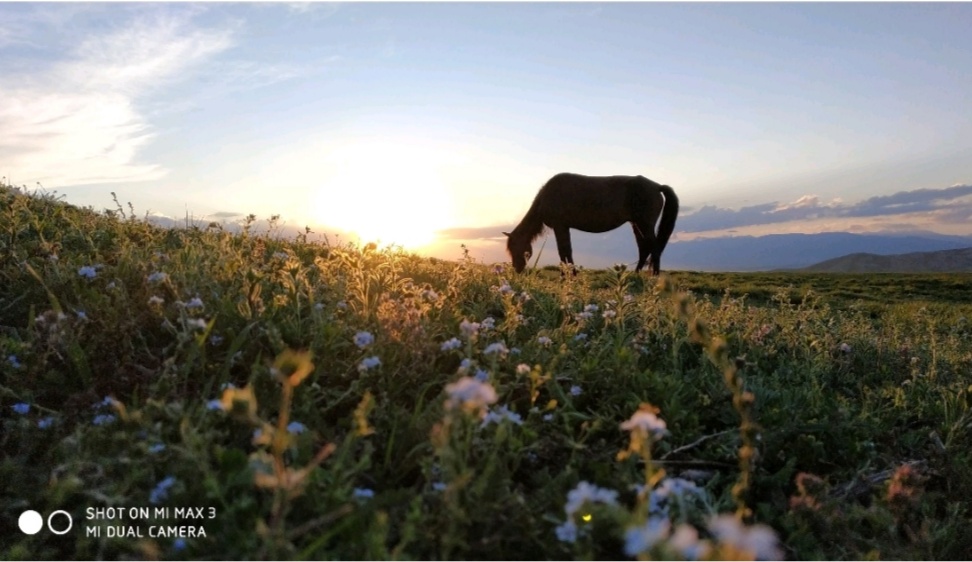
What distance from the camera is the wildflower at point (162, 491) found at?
7.91ft

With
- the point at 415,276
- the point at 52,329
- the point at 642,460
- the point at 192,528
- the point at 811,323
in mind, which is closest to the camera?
the point at 192,528

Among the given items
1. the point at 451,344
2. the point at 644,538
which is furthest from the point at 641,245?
the point at 644,538

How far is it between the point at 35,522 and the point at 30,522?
19mm

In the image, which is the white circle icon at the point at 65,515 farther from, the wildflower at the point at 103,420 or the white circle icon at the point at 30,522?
the wildflower at the point at 103,420

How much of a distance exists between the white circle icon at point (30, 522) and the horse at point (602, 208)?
50.3 ft

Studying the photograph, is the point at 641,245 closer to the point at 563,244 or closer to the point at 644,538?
the point at 563,244

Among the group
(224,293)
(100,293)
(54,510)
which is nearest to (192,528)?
(54,510)

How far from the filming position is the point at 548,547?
2.45 m

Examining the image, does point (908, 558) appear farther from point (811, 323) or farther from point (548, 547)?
point (811, 323)

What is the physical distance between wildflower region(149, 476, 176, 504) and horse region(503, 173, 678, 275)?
15.4m

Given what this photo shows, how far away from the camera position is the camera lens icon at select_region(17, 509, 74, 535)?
2592 millimetres

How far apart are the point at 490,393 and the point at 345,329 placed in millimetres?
2076

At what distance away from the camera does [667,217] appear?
1800 centimetres

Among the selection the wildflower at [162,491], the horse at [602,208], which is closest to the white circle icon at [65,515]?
the wildflower at [162,491]
